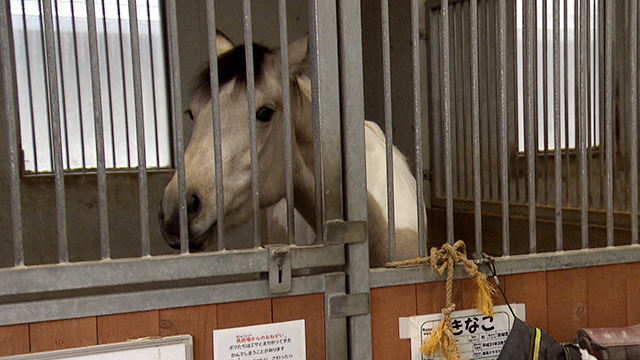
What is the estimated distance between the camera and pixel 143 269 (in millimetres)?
875

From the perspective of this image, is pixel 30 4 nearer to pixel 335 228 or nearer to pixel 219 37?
pixel 219 37

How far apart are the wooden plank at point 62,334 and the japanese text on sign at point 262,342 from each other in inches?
7.3

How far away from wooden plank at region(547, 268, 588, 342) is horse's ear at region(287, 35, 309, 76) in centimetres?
69

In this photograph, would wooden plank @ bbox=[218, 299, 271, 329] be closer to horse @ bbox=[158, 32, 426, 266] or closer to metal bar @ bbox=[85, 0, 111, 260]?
metal bar @ bbox=[85, 0, 111, 260]

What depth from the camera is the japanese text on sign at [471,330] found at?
1.04 metres

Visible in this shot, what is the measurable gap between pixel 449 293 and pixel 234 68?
0.68 m

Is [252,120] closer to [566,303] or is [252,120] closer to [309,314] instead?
[309,314]

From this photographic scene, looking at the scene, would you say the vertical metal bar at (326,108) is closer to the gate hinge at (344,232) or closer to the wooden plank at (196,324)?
the gate hinge at (344,232)

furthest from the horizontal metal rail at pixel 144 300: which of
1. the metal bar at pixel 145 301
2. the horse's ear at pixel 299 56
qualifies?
the horse's ear at pixel 299 56

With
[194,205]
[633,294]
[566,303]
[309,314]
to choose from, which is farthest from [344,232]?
[633,294]

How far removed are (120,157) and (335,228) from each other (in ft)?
9.39

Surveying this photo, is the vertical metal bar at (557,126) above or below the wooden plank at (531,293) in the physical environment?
above

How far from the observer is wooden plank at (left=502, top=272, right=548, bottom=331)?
1102mm

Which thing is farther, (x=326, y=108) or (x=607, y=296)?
(x=607, y=296)
